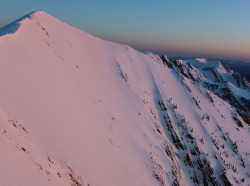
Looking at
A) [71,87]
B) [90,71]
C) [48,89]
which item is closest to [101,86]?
[90,71]

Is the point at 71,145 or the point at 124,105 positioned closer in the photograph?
the point at 71,145

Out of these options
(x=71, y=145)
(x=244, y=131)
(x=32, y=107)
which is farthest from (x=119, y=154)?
(x=244, y=131)

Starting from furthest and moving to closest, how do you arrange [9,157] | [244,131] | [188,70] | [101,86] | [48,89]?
[188,70] → [244,131] → [101,86] → [48,89] → [9,157]

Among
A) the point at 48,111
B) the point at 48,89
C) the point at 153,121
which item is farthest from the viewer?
the point at 153,121

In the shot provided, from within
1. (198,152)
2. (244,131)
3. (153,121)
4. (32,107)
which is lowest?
(244,131)

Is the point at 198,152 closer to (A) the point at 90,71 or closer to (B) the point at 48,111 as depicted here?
(A) the point at 90,71

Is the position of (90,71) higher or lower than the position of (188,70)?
higher
